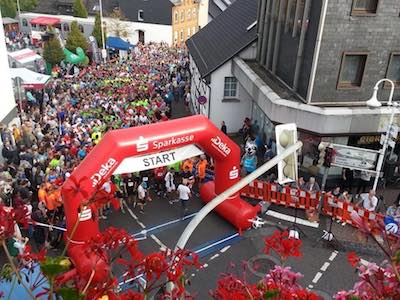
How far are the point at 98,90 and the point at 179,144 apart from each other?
51.4 feet

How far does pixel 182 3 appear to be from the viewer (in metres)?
52.2

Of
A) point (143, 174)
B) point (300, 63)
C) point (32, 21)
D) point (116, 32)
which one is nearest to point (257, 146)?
point (300, 63)

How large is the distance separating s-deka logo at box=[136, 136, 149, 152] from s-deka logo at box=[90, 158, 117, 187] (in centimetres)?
79

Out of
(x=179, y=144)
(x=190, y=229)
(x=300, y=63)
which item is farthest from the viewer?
(x=300, y=63)

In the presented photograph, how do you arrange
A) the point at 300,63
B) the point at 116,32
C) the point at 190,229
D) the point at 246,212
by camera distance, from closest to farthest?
the point at 190,229 → the point at 246,212 → the point at 300,63 → the point at 116,32

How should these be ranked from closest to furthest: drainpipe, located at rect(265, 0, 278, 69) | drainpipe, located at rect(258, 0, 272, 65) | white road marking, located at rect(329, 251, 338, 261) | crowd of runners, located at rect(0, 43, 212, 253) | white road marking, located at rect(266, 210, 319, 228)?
white road marking, located at rect(329, 251, 338, 261), crowd of runners, located at rect(0, 43, 212, 253), white road marking, located at rect(266, 210, 319, 228), drainpipe, located at rect(265, 0, 278, 69), drainpipe, located at rect(258, 0, 272, 65)

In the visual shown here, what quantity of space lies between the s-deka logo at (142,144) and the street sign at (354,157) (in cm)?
590

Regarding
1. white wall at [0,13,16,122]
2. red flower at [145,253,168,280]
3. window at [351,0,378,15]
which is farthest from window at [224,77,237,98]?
red flower at [145,253,168,280]

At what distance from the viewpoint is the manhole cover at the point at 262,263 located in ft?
41.3

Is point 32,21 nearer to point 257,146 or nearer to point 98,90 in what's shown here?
point 98,90

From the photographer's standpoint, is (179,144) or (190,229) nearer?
(190,229)

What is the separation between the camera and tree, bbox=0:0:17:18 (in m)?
56.5

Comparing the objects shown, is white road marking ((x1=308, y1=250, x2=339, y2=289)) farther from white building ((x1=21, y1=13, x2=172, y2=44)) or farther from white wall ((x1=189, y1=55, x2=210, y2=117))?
white building ((x1=21, y1=13, x2=172, y2=44))

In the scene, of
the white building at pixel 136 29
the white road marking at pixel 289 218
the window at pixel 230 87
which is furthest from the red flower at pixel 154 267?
the white building at pixel 136 29
